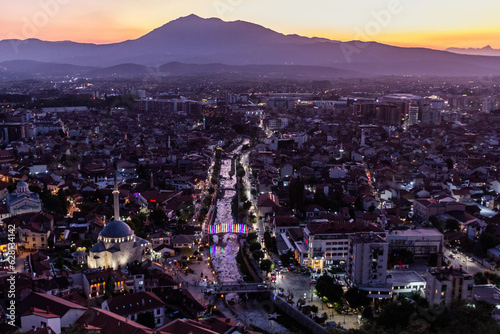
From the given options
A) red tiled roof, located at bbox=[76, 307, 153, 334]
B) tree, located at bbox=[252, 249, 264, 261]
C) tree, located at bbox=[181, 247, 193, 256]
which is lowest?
tree, located at bbox=[181, 247, 193, 256]

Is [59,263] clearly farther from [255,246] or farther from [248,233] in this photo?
[248,233]

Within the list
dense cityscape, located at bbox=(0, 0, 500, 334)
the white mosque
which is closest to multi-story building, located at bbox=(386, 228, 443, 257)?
dense cityscape, located at bbox=(0, 0, 500, 334)

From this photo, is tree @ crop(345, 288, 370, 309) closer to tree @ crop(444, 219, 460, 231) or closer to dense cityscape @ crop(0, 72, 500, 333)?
dense cityscape @ crop(0, 72, 500, 333)

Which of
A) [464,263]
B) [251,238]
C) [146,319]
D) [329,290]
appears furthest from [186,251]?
[464,263]

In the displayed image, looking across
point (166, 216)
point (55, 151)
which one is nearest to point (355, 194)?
point (166, 216)

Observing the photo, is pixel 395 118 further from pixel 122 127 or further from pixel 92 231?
pixel 92 231

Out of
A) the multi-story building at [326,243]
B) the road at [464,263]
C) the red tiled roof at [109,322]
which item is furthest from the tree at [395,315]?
the red tiled roof at [109,322]
